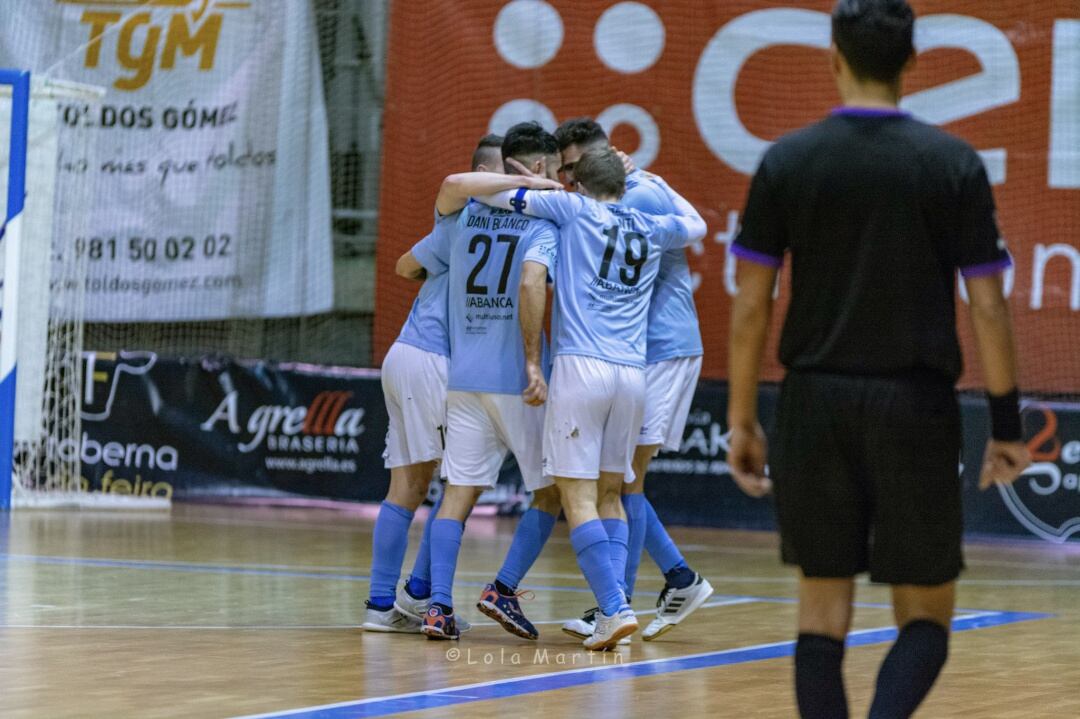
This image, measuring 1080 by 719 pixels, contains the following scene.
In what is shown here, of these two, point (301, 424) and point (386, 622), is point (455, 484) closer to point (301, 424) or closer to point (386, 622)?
point (386, 622)

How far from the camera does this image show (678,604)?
6.81 m

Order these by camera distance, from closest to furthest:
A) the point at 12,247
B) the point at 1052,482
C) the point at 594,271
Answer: the point at 594,271 → the point at 12,247 → the point at 1052,482

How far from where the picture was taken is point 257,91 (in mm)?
14742

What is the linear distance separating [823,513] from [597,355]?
9.40ft

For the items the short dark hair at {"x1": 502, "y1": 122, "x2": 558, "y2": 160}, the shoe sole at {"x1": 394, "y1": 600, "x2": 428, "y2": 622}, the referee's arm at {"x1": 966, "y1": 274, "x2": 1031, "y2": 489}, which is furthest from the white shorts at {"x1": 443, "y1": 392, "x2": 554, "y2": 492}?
the referee's arm at {"x1": 966, "y1": 274, "x2": 1031, "y2": 489}

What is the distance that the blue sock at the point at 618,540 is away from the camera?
21.5 ft

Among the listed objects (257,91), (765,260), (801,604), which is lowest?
(801,604)

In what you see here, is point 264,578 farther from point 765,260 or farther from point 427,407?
point 765,260

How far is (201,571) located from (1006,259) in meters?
6.32

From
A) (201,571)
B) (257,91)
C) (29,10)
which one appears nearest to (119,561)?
(201,571)

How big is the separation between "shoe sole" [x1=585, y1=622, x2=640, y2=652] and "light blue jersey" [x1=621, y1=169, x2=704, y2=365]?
4.37 ft

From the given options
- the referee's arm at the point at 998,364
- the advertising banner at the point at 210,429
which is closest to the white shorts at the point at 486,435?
the referee's arm at the point at 998,364

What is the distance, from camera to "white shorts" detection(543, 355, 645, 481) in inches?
247

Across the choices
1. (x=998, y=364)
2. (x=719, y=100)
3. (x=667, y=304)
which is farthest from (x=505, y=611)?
(x=719, y=100)
